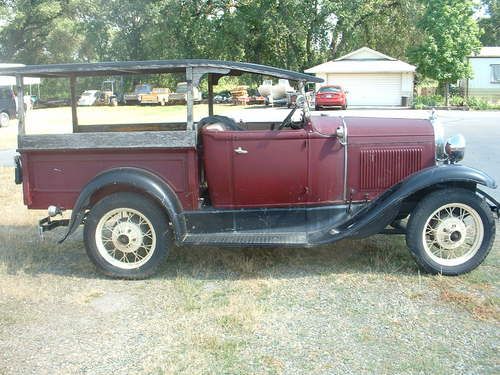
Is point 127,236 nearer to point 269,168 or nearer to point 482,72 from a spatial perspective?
point 269,168

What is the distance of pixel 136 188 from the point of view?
464 centimetres

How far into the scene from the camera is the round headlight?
15.7 feet

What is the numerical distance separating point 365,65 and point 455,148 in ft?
104

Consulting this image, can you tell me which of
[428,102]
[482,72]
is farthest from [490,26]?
[428,102]

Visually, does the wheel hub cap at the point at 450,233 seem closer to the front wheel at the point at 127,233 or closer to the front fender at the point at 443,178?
the front fender at the point at 443,178

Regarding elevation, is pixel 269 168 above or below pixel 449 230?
above

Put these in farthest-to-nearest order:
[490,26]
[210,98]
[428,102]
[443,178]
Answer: [490,26]
[428,102]
[210,98]
[443,178]

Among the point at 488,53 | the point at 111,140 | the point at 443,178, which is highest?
the point at 488,53

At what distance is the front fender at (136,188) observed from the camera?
4586 mm

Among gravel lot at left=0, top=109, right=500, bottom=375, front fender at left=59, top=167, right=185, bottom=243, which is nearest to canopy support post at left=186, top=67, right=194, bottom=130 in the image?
front fender at left=59, top=167, right=185, bottom=243

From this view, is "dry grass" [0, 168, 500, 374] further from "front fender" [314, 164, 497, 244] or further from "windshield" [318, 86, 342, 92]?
"windshield" [318, 86, 342, 92]

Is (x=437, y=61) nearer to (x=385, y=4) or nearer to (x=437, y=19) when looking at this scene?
(x=437, y=19)

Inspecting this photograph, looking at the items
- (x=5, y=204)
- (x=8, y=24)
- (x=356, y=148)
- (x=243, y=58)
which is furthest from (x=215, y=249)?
(x=8, y=24)

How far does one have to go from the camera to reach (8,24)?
49.1 m
